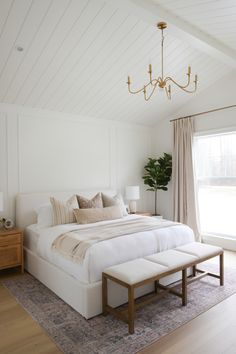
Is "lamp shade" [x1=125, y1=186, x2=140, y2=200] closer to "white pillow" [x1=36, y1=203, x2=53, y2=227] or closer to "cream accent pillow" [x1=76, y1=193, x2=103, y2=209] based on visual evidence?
"cream accent pillow" [x1=76, y1=193, x2=103, y2=209]

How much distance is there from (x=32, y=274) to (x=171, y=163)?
136 inches

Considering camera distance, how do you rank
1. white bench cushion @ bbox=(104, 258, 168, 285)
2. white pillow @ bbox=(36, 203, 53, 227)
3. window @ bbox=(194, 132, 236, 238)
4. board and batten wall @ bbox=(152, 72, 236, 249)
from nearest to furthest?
white bench cushion @ bbox=(104, 258, 168, 285)
white pillow @ bbox=(36, 203, 53, 227)
board and batten wall @ bbox=(152, 72, 236, 249)
window @ bbox=(194, 132, 236, 238)

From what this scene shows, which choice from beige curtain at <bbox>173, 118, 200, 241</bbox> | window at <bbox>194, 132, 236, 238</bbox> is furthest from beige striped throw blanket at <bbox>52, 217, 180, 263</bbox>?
window at <bbox>194, 132, 236, 238</bbox>

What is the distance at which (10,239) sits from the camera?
3729 millimetres

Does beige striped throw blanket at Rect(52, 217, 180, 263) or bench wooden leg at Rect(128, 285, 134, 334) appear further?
beige striped throw blanket at Rect(52, 217, 180, 263)

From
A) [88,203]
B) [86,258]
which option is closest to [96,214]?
[88,203]

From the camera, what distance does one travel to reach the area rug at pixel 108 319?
226 cm

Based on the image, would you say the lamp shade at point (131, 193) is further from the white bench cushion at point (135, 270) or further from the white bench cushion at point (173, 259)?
the white bench cushion at point (135, 270)

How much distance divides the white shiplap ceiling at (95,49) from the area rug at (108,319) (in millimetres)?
2867

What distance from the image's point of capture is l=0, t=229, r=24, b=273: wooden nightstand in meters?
3.67

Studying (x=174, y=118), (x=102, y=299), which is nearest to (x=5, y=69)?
(x=102, y=299)

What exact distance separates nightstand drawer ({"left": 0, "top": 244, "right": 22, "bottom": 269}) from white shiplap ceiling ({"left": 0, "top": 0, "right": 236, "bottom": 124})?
222 centimetres

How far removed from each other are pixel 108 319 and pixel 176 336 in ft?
2.20

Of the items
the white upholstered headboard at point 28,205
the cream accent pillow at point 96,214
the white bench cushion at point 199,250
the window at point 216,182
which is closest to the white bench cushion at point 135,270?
the white bench cushion at point 199,250
